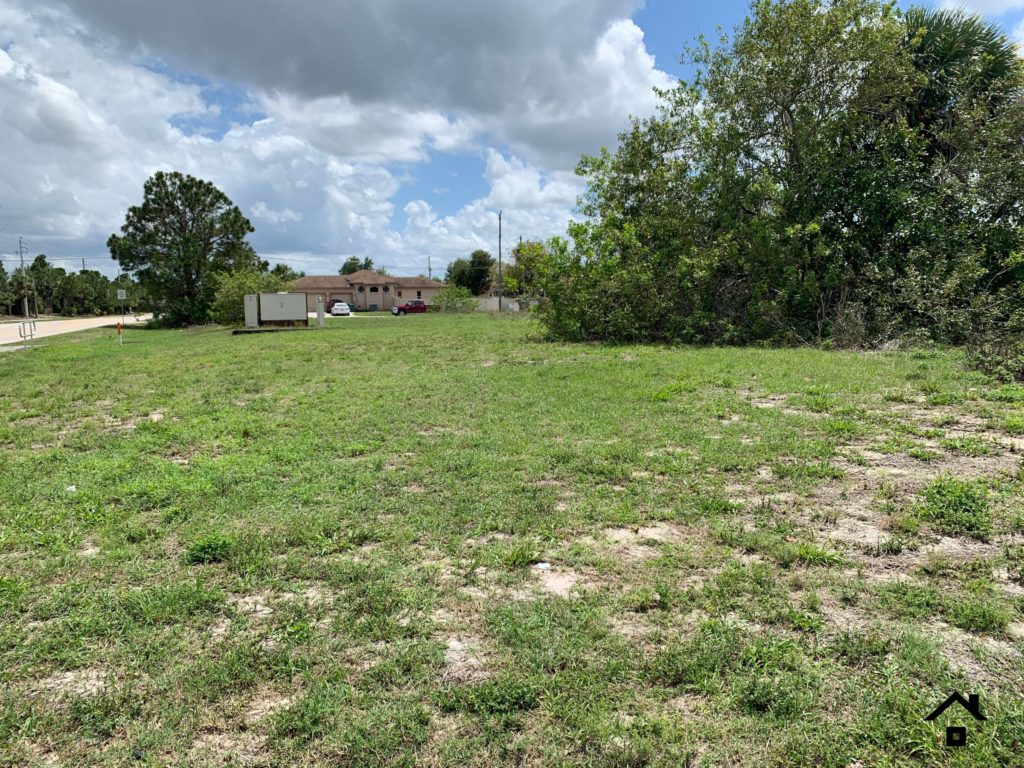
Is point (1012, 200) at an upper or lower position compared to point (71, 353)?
upper

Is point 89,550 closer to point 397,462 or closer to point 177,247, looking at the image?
point 397,462

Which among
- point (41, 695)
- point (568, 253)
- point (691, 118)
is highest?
point (691, 118)

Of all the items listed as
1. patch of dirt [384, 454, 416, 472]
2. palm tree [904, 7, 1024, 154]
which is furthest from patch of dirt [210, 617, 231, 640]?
palm tree [904, 7, 1024, 154]

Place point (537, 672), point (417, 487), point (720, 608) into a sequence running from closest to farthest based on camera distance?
point (537, 672)
point (720, 608)
point (417, 487)

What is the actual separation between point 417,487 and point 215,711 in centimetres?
244

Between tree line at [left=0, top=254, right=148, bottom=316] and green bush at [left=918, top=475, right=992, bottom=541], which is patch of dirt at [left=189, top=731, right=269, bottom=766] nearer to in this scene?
green bush at [left=918, top=475, right=992, bottom=541]

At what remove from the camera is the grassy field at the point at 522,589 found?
210 cm

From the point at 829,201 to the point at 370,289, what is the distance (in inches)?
2668

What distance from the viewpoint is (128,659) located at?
2535mm

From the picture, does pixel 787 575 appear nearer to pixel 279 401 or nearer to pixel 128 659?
pixel 128 659

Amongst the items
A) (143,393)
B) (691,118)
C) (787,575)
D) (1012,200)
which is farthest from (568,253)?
(787,575)

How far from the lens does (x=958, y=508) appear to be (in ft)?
12.2

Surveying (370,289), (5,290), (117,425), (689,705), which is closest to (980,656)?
(689,705)

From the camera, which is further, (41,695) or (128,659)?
(128,659)
